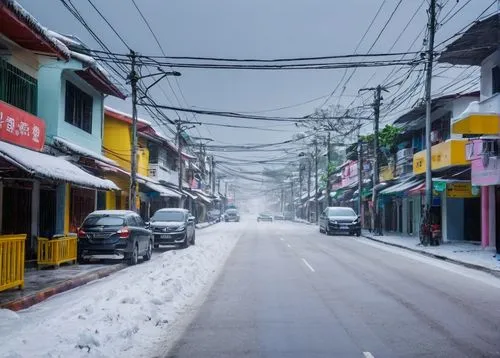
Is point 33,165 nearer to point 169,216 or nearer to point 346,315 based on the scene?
point 346,315

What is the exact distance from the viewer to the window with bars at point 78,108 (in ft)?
74.3

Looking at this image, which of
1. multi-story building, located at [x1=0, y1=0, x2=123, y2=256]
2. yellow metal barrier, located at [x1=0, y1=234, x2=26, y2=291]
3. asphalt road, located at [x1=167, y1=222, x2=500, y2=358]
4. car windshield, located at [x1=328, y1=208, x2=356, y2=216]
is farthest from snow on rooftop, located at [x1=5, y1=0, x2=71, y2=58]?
car windshield, located at [x1=328, y1=208, x2=356, y2=216]

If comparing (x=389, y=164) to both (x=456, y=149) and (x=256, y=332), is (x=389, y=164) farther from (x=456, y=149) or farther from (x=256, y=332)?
(x=256, y=332)

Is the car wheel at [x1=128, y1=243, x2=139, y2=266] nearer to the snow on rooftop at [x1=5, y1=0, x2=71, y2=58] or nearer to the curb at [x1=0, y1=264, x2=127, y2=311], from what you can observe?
the curb at [x1=0, y1=264, x2=127, y2=311]

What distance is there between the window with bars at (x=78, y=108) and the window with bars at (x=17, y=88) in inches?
154

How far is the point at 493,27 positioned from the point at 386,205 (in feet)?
93.0

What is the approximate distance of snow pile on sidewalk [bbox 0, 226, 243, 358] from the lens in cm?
685

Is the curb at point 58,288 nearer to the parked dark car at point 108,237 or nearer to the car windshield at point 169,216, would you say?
the parked dark car at point 108,237

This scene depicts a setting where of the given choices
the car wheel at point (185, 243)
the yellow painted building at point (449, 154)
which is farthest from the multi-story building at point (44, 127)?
the yellow painted building at point (449, 154)

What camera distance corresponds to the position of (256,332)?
832 centimetres

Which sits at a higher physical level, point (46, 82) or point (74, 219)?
point (46, 82)

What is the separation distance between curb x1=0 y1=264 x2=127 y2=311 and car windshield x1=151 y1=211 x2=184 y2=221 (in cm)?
923

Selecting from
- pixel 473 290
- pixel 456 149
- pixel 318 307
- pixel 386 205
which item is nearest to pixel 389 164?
pixel 386 205

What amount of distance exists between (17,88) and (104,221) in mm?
4741
